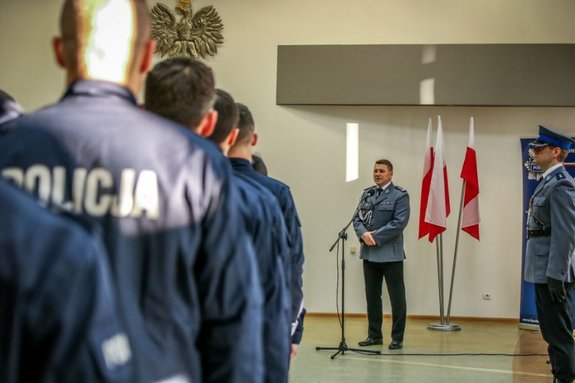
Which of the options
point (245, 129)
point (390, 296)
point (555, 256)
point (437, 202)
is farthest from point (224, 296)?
point (437, 202)

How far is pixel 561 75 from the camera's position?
8.13 metres

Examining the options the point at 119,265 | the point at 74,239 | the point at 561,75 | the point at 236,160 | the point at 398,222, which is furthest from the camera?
the point at 561,75

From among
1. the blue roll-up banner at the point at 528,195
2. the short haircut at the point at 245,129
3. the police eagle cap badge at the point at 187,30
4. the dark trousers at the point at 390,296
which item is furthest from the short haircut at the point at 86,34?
the police eagle cap badge at the point at 187,30

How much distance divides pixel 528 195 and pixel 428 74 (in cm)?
168

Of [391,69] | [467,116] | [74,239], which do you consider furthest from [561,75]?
[74,239]

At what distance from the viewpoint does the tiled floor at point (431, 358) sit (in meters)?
5.09

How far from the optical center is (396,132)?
843cm

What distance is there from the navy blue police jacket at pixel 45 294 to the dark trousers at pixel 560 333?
375 cm

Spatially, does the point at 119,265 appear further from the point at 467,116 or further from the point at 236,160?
the point at 467,116

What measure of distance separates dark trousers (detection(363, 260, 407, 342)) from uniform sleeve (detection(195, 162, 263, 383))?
5.19m

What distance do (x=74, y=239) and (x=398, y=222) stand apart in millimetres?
5818

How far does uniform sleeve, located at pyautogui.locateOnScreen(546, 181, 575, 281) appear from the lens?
414cm

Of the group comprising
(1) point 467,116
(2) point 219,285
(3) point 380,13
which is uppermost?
(3) point 380,13

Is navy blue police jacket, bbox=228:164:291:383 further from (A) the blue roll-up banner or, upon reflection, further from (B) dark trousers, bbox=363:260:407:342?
(A) the blue roll-up banner
